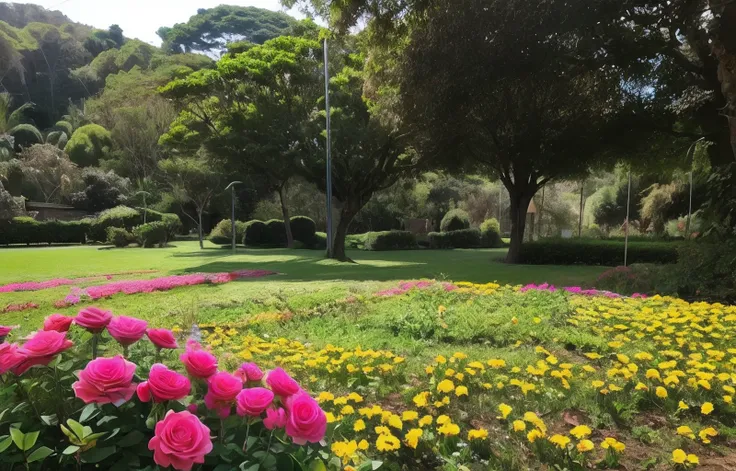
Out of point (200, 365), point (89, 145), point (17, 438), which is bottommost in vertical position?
point (17, 438)

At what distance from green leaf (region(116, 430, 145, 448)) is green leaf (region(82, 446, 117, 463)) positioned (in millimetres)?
44

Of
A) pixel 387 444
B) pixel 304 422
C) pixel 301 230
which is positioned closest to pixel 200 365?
pixel 304 422

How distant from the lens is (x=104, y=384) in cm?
123

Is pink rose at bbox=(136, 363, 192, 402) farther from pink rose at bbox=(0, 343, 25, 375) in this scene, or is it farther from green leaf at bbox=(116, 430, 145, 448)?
pink rose at bbox=(0, 343, 25, 375)

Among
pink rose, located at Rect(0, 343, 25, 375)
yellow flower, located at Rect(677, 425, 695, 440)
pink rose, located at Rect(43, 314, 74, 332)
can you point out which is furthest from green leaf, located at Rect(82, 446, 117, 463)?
yellow flower, located at Rect(677, 425, 695, 440)

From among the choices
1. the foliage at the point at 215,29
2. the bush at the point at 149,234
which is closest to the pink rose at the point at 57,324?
the bush at the point at 149,234

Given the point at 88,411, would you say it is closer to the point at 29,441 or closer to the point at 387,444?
the point at 29,441

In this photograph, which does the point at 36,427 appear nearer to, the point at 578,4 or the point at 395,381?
the point at 395,381

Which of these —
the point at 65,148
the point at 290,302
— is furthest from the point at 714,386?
the point at 65,148

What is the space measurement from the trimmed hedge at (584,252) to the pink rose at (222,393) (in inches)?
678

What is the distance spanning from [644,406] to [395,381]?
55.6 inches

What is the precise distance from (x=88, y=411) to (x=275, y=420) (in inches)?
17.1

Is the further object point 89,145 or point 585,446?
point 89,145

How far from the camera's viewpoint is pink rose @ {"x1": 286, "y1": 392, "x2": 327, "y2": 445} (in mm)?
1255
